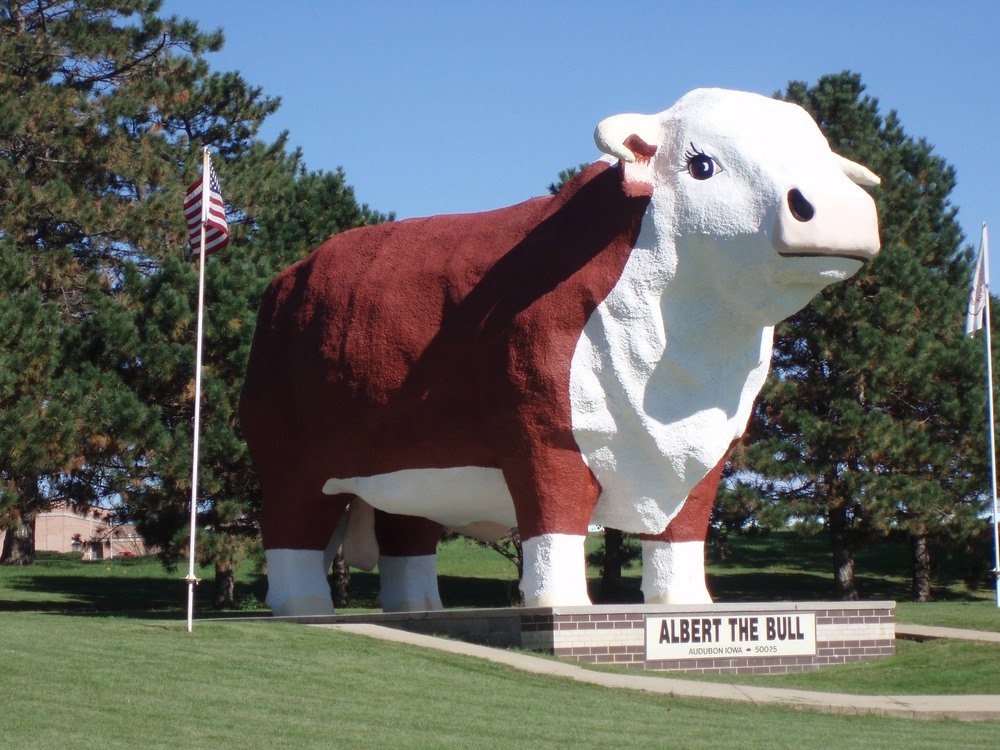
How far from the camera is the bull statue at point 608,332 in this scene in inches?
458

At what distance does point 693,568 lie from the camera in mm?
12820

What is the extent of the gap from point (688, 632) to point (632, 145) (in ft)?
13.5

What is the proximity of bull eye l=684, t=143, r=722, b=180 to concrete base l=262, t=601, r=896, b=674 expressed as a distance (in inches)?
143

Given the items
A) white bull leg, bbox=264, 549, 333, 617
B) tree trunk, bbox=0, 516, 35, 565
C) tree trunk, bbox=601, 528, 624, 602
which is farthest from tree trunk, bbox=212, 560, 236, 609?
tree trunk, bbox=0, 516, 35, 565

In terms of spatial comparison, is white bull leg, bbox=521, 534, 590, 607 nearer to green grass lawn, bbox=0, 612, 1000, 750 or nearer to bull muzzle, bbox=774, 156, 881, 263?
green grass lawn, bbox=0, 612, 1000, 750

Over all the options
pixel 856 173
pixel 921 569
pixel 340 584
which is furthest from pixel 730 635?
pixel 921 569

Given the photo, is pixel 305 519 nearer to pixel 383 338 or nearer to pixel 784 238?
pixel 383 338

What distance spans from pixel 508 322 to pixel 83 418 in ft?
27.2

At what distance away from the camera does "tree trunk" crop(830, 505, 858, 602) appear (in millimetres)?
21172

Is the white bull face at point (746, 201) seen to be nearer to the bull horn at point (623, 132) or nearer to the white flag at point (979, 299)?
the bull horn at point (623, 132)

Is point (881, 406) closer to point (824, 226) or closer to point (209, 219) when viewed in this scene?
point (824, 226)

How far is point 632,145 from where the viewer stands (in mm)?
11844

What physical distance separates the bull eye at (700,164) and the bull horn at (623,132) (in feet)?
1.17

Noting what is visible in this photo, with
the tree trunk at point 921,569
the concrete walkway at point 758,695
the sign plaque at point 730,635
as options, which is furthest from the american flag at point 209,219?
the tree trunk at point 921,569
